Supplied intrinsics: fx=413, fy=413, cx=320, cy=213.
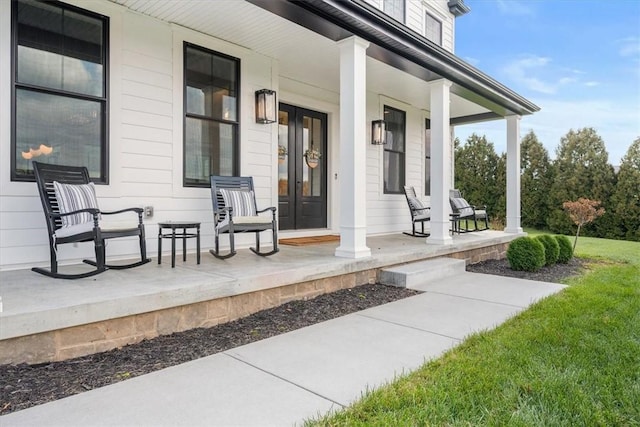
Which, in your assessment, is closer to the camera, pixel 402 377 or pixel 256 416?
pixel 256 416

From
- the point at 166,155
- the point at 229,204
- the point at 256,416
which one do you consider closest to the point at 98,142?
the point at 166,155

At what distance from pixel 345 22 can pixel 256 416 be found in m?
3.67

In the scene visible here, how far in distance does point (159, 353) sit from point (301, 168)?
448cm

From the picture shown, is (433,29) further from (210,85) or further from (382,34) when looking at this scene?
(210,85)

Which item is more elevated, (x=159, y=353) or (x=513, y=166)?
(x=513, y=166)

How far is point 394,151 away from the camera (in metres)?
7.90

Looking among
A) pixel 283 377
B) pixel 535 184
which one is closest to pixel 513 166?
pixel 283 377

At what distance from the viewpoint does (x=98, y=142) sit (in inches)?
157

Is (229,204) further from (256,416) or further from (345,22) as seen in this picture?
(256,416)

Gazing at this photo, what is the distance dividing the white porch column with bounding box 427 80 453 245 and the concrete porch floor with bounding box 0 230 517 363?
1.69 meters

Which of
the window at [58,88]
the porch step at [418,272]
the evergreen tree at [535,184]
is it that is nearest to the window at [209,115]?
the window at [58,88]

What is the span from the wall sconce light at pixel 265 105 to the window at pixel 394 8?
12.2 ft

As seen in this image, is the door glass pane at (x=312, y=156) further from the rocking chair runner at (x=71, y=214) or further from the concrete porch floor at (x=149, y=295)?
the rocking chair runner at (x=71, y=214)

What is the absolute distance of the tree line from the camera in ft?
43.3
